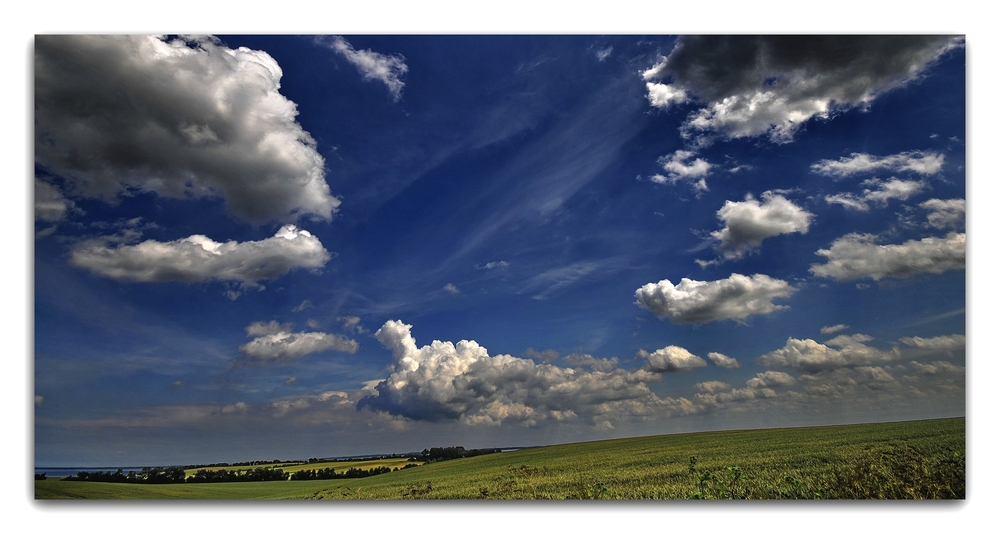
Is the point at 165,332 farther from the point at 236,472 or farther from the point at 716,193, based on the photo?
the point at 716,193

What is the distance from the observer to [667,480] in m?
7.33

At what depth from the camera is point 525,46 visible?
728cm

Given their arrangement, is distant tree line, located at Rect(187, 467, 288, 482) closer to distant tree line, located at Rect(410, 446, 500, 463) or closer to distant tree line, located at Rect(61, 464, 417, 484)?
distant tree line, located at Rect(61, 464, 417, 484)

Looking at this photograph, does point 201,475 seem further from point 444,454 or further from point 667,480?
point 667,480

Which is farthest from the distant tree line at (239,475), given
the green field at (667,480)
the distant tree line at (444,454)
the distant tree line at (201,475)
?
the distant tree line at (444,454)

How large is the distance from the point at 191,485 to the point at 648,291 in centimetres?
758

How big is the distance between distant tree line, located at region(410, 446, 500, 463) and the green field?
11cm

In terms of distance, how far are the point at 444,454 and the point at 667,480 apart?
3675mm

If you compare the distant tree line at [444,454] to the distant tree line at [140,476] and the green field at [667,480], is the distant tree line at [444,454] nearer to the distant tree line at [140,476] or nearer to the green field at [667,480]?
the green field at [667,480]

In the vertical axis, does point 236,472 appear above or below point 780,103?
below

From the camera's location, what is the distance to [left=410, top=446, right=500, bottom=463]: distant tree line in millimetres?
7906

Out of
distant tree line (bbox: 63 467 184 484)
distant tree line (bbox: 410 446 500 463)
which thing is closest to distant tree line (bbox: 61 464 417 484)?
distant tree line (bbox: 63 467 184 484)

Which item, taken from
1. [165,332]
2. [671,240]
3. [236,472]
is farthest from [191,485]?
[671,240]

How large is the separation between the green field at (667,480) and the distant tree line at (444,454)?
0.35ft
